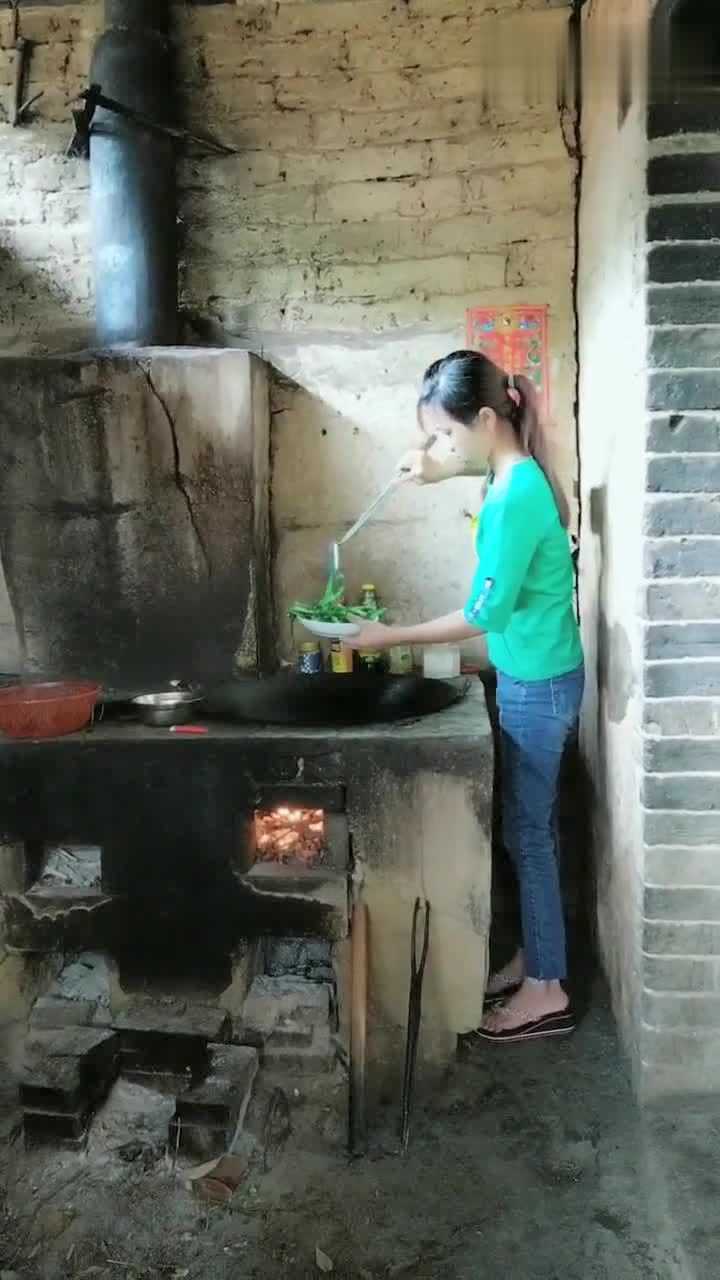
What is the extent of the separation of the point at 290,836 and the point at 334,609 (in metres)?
0.83

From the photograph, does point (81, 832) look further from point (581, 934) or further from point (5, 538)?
point (581, 934)

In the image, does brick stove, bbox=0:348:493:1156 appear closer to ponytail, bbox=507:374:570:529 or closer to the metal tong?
the metal tong

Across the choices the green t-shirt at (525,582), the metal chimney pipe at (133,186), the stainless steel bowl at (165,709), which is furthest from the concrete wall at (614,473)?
the metal chimney pipe at (133,186)

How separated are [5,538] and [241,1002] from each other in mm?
1656

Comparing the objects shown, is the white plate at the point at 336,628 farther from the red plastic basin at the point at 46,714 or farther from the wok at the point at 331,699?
the red plastic basin at the point at 46,714

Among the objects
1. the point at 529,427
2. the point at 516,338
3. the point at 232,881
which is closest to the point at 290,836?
the point at 232,881

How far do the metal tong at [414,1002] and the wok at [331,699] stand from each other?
0.54 meters

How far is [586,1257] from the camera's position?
1.93 metres

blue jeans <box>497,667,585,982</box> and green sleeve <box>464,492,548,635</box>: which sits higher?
green sleeve <box>464,492,548,635</box>

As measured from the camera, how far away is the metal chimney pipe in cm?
296

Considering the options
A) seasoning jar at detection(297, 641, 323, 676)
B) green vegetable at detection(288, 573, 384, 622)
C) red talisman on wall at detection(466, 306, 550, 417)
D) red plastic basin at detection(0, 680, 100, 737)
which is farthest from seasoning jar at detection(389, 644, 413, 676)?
red plastic basin at detection(0, 680, 100, 737)

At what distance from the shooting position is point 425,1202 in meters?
2.09

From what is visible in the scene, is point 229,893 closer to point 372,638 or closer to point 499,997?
point 372,638

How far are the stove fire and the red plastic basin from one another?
0.56 metres
